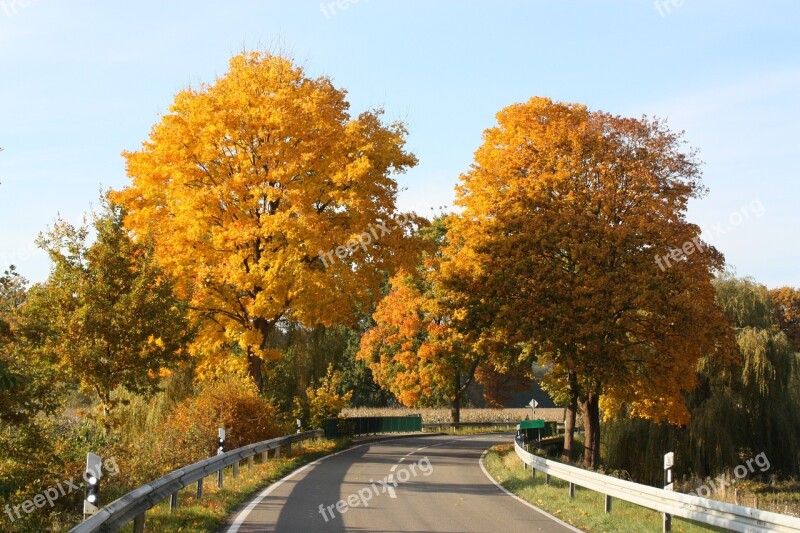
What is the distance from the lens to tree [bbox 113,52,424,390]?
25984 mm

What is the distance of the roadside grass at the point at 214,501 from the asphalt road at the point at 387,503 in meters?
0.27

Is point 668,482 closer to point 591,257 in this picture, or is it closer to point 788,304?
point 591,257

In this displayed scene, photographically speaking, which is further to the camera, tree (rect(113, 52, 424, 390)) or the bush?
tree (rect(113, 52, 424, 390))

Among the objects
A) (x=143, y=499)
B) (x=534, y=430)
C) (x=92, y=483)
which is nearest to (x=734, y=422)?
(x=534, y=430)

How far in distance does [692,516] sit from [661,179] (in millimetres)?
18432

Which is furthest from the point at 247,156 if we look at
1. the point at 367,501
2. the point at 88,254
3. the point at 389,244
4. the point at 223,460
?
the point at 367,501

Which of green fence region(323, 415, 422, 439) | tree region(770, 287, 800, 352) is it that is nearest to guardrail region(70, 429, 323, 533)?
green fence region(323, 415, 422, 439)

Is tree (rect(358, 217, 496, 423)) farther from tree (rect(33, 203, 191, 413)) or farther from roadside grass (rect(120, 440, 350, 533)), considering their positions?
tree (rect(33, 203, 191, 413))

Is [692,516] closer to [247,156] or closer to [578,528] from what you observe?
[578,528]

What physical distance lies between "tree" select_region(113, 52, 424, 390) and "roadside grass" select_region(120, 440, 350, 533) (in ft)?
19.4

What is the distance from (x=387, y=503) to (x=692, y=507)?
18.1 ft

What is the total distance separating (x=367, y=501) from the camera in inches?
558

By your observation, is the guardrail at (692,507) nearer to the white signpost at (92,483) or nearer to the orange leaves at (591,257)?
the white signpost at (92,483)

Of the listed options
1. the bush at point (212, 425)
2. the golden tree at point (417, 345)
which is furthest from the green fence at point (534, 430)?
the bush at point (212, 425)
